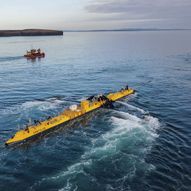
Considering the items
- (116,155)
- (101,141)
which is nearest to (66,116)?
(101,141)

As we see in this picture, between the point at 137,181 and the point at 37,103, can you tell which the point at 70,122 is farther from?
the point at 137,181

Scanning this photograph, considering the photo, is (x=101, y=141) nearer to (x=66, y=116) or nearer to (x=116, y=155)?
(x=116, y=155)

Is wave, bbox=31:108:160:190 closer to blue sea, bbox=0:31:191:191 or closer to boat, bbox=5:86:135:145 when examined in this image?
blue sea, bbox=0:31:191:191

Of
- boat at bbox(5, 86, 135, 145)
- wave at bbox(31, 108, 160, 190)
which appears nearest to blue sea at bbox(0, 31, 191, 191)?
wave at bbox(31, 108, 160, 190)

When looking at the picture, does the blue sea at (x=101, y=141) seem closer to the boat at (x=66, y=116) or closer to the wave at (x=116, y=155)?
the wave at (x=116, y=155)

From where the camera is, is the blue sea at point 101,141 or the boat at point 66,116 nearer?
the blue sea at point 101,141

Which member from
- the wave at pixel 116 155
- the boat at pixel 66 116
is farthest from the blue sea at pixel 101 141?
the boat at pixel 66 116

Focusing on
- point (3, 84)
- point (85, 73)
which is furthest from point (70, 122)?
point (85, 73)
